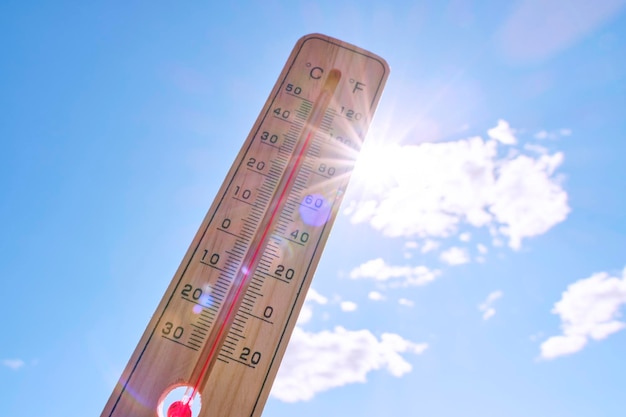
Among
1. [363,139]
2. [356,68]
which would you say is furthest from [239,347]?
[356,68]

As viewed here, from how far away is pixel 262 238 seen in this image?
1924 millimetres

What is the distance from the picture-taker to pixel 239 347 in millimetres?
1745

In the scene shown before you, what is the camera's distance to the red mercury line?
1521 mm

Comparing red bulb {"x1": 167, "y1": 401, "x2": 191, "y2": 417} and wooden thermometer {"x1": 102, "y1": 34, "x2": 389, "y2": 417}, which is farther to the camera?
wooden thermometer {"x1": 102, "y1": 34, "x2": 389, "y2": 417}

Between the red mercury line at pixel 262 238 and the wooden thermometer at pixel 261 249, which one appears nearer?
the red mercury line at pixel 262 238

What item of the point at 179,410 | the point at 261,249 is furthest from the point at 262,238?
the point at 179,410

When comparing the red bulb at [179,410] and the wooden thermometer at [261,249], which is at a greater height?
the wooden thermometer at [261,249]

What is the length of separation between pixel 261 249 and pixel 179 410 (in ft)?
2.32

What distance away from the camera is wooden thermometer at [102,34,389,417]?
1641mm

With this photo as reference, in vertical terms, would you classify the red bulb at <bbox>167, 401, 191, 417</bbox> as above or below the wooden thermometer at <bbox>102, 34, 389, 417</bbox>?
below

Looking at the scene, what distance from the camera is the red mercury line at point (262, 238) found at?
1521 millimetres

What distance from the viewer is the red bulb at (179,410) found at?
1.49 meters

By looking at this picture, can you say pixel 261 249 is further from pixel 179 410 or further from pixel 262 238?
pixel 179 410

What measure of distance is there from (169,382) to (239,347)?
29 cm
